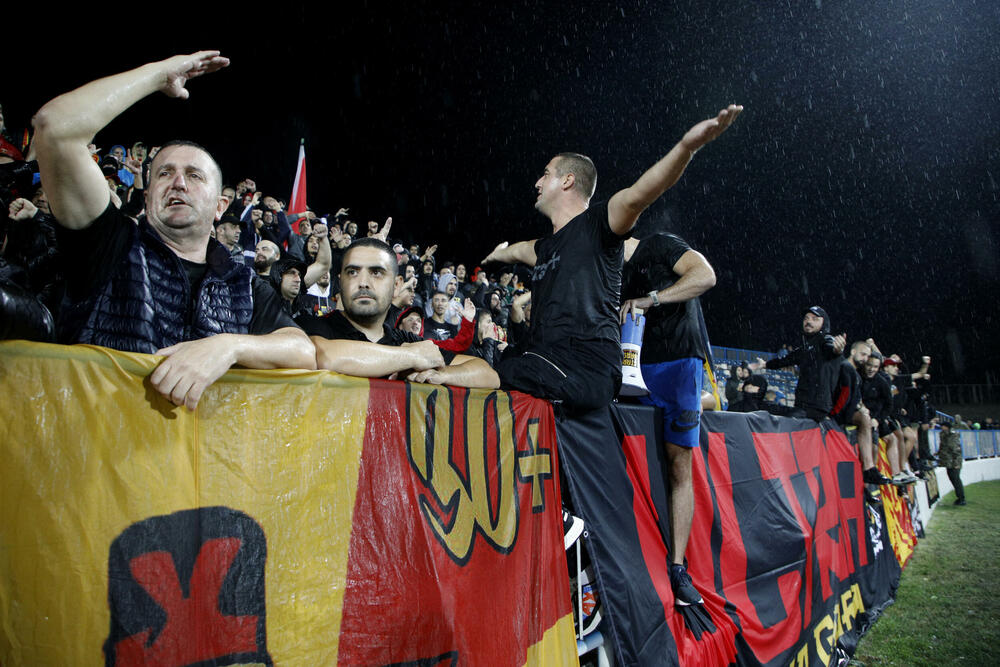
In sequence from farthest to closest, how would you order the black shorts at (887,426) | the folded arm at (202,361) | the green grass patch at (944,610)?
the black shorts at (887,426) < the green grass patch at (944,610) < the folded arm at (202,361)

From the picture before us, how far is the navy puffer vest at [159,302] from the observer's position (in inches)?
67.0

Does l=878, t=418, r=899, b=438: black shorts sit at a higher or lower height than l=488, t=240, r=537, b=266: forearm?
lower

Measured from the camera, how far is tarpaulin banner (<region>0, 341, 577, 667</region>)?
1.04m

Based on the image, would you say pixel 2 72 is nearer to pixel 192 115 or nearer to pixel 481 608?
pixel 192 115

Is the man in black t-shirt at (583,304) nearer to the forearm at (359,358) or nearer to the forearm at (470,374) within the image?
the forearm at (470,374)

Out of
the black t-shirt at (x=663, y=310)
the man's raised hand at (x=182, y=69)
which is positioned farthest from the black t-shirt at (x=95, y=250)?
the black t-shirt at (x=663, y=310)

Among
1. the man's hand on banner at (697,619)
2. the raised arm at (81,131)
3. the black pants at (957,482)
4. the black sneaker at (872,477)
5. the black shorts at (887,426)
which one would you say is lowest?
the black pants at (957,482)

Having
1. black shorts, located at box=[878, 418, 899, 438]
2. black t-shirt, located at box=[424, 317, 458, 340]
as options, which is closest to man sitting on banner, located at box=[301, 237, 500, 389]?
black t-shirt, located at box=[424, 317, 458, 340]

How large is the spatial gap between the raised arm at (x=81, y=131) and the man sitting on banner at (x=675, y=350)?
2591 mm

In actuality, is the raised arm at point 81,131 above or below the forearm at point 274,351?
above

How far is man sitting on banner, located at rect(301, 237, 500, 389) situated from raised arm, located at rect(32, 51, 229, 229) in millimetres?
770

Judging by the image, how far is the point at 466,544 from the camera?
178 centimetres

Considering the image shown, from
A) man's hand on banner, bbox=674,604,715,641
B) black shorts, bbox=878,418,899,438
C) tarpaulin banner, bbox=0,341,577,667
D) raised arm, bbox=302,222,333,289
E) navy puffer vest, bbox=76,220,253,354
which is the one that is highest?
raised arm, bbox=302,222,333,289

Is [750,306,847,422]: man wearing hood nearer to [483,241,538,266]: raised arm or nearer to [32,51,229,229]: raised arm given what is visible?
[483,241,538,266]: raised arm
